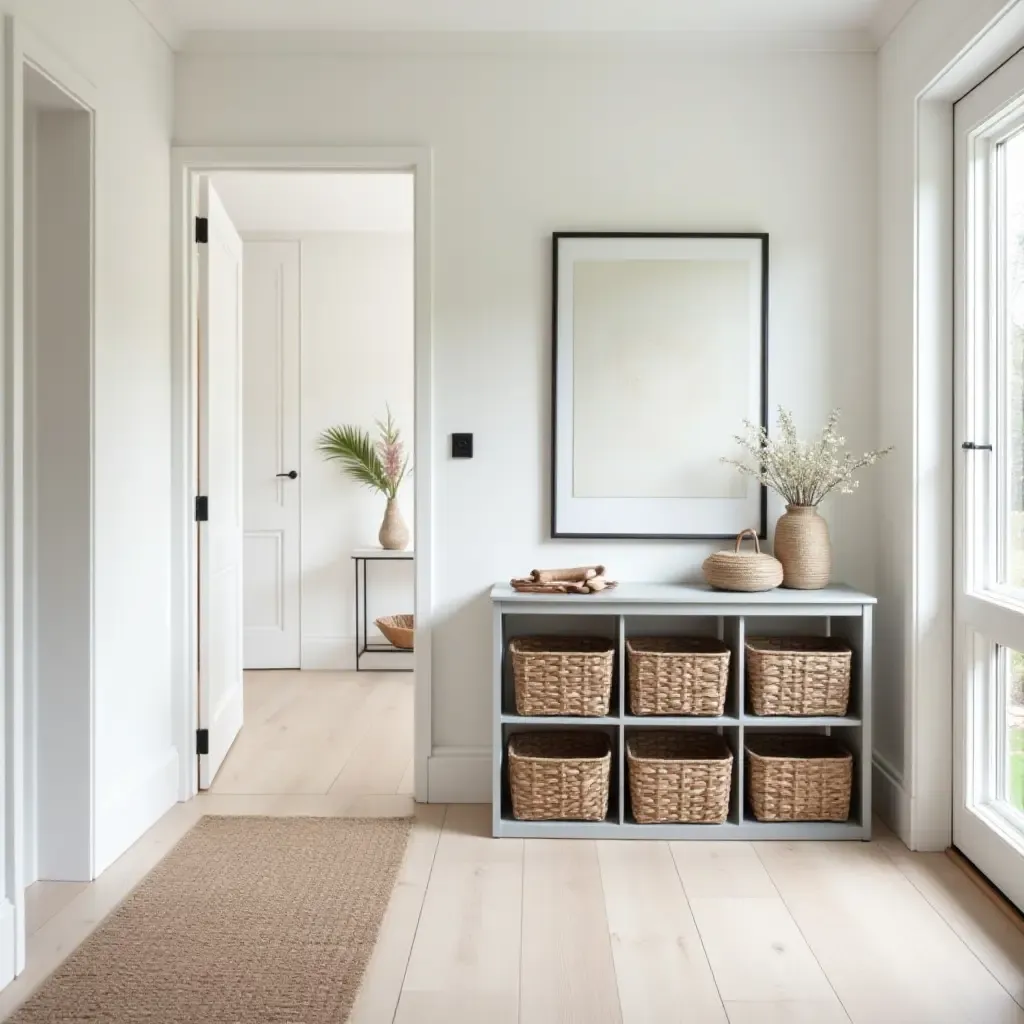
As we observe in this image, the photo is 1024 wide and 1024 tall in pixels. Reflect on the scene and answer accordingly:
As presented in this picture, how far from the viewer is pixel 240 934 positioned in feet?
7.11

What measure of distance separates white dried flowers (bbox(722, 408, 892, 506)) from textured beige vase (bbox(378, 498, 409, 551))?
8.20 ft

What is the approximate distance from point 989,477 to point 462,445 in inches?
63.0

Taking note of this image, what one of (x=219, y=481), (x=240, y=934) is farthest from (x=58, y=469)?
(x=240, y=934)

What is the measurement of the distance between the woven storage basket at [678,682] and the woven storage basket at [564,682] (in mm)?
98

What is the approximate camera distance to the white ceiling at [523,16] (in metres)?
2.81

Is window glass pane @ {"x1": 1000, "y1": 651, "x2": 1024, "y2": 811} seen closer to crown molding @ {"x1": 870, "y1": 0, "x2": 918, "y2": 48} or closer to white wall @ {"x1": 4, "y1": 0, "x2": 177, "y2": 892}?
crown molding @ {"x1": 870, "y1": 0, "x2": 918, "y2": 48}

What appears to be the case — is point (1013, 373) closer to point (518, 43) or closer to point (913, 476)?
point (913, 476)

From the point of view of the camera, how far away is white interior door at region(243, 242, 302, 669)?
5.36 m

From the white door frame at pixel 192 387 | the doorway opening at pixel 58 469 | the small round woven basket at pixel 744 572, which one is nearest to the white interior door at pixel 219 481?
the white door frame at pixel 192 387

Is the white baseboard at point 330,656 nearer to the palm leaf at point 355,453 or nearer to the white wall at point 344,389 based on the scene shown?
the white wall at point 344,389

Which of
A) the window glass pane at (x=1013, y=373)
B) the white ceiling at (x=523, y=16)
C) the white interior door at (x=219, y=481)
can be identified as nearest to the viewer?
the window glass pane at (x=1013, y=373)

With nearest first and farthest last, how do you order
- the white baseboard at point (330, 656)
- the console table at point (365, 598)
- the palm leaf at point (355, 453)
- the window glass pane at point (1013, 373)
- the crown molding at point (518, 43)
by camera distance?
the window glass pane at point (1013, 373), the crown molding at point (518, 43), the console table at point (365, 598), the palm leaf at point (355, 453), the white baseboard at point (330, 656)

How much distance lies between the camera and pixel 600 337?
3.06m

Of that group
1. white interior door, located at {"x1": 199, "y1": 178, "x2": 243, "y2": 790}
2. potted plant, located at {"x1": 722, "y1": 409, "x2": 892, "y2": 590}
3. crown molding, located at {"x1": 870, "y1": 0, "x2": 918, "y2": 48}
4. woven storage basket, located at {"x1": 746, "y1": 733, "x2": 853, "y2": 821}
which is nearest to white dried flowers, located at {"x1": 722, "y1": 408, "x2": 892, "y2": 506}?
potted plant, located at {"x1": 722, "y1": 409, "x2": 892, "y2": 590}
